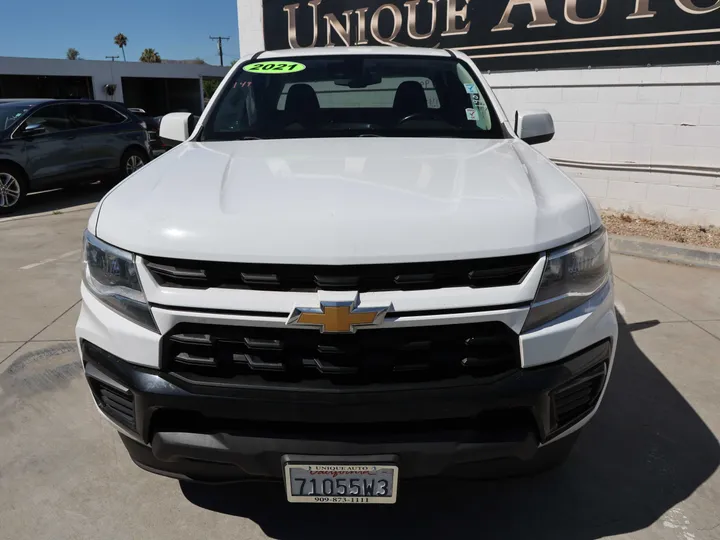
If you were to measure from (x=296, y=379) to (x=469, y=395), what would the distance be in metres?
0.52

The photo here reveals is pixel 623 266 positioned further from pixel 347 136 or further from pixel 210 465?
pixel 210 465

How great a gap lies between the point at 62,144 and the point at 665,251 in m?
8.48

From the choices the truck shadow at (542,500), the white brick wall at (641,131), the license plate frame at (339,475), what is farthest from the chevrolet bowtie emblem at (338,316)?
the white brick wall at (641,131)

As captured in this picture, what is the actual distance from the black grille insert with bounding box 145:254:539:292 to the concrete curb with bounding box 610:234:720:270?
186 inches

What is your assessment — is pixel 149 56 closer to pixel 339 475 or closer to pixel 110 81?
pixel 110 81

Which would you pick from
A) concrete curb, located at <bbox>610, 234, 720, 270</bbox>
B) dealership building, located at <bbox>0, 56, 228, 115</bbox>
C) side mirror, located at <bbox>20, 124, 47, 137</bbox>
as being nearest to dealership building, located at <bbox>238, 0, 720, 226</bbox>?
concrete curb, located at <bbox>610, 234, 720, 270</bbox>

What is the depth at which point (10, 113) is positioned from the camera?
29.2 feet

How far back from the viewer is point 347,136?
3.04 metres

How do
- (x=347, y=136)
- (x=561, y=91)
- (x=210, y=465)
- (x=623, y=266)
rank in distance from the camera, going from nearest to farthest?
(x=210, y=465)
(x=347, y=136)
(x=623, y=266)
(x=561, y=91)

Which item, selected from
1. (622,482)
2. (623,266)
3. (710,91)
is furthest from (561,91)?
(622,482)

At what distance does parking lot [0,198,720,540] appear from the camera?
2.32 m

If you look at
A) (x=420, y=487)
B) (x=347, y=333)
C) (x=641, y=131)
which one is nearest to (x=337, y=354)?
(x=347, y=333)

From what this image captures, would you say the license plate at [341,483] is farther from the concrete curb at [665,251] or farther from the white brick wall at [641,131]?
the white brick wall at [641,131]

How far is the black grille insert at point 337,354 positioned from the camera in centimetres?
180
